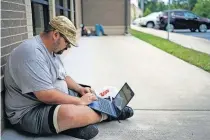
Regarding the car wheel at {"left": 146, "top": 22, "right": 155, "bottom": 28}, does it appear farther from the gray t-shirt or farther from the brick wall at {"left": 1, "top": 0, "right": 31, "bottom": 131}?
the gray t-shirt

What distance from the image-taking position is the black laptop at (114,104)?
299 centimetres

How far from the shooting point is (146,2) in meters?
50.8

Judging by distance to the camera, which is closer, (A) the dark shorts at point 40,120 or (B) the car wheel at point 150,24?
(A) the dark shorts at point 40,120

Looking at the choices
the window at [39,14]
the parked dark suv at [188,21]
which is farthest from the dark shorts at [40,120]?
the parked dark suv at [188,21]

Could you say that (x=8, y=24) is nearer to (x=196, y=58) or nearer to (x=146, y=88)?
(x=146, y=88)

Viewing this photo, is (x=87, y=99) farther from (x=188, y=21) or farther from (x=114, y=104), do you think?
(x=188, y=21)

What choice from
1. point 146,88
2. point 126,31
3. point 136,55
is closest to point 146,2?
point 126,31

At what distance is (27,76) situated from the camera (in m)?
2.51

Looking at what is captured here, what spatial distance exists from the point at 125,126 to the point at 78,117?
69 cm

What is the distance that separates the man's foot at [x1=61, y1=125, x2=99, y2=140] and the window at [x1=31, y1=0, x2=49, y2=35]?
2552 millimetres

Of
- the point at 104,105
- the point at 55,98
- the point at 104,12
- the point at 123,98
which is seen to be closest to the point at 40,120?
the point at 55,98

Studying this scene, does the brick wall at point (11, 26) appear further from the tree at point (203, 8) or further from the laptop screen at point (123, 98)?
the tree at point (203, 8)

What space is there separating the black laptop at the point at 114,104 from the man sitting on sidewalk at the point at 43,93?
6.9 inches

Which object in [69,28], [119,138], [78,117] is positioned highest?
[69,28]
